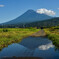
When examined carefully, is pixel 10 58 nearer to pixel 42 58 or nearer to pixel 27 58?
pixel 27 58

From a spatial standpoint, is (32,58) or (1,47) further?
(1,47)

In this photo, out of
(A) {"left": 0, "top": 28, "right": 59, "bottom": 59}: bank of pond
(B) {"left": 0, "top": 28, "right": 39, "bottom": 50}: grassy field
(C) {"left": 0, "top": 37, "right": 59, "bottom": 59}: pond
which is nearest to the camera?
(C) {"left": 0, "top": 37, "right": 59, "bottom": 59}: pond

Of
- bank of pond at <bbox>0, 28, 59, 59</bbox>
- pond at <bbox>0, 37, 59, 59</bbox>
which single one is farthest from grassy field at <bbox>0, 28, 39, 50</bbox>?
pond at <bbox>0, 37, 59, 59</bbox>

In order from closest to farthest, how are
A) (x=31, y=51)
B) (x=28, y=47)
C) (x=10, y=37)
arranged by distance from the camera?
1. (x=31, y=51)
2. (x=28, y=47)
3. (x=10, y=37)

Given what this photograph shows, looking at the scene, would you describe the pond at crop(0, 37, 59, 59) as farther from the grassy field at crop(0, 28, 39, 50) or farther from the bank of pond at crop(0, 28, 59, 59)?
the grassy field at crop(0, 28, 39, 50)

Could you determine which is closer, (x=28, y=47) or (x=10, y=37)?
(x=28, y=47)

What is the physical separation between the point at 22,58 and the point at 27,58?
912 mm

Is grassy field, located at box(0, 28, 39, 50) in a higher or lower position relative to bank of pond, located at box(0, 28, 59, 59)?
higher

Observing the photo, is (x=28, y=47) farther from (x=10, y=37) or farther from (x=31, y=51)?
(x=10, y=37)

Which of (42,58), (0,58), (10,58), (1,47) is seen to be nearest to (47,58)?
(42,58)

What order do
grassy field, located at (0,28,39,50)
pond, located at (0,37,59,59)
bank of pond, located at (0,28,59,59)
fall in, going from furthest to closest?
1. grassy field, located at (0,28,39,50)
2. bank of pond, located at (0,28,59,59)
3. pond, located at (0,37,59,59)

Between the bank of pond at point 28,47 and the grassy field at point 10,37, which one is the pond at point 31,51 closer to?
the bank of pond at point 28,47

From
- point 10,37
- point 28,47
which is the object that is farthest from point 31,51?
point 10,37

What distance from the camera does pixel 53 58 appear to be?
25.3 metres
